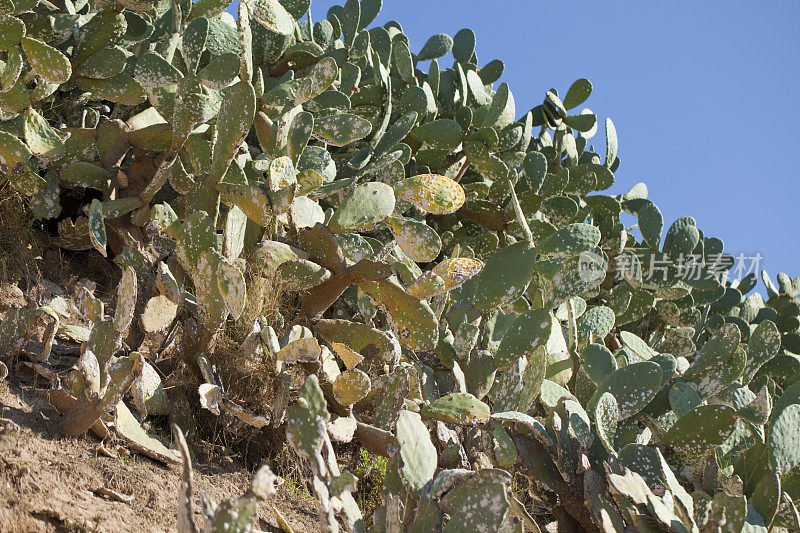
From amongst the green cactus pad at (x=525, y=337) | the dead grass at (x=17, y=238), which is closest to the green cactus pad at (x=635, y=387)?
the green cactus pad at (x=525, y=337)

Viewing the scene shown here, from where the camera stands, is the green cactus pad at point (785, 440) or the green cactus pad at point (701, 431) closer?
the green cactus pad at point (785, 440)

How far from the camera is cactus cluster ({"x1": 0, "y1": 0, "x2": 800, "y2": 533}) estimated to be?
5.32 feet

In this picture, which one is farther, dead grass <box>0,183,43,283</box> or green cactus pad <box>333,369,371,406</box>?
dead grass <box>0,183,43,283</box>

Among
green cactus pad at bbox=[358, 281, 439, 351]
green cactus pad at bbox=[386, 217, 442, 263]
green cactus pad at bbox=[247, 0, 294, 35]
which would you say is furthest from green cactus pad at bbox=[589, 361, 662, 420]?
green cactus pad at bbox=[247, 0, 294, 35]

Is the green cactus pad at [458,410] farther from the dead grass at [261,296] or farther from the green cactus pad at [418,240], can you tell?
the dead grass at [261,296]

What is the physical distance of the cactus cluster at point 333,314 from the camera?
162cm

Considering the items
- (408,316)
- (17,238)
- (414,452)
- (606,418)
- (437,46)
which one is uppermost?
(437,46)

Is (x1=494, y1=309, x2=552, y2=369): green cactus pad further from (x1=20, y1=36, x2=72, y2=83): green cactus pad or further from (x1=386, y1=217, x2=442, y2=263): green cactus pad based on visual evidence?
(x1=20, y1=36, x2=72, y2=83): green cactus pad

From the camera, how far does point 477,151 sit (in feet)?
9.55

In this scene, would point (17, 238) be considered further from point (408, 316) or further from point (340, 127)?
point (408, 316)

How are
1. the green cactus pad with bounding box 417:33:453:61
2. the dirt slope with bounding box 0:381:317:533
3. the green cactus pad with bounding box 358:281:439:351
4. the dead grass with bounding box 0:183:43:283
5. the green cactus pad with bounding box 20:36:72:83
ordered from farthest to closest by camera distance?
the green cactus pad with bounding box 417:33:453:61
the dead grass with bounding box 0:183:43:283
the green cactus pad with bounding box 20:36:72:83
the green cactus pad with bounding box 358:281:439:351
the dirt slope with bounding box 0:381:317:533

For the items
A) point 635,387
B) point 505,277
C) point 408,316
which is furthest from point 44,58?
point 635,387

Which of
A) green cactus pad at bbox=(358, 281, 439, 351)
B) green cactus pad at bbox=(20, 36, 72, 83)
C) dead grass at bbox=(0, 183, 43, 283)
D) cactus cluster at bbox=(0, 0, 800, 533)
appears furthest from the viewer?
dead grass at bbox=(0, 183, 43, 283)

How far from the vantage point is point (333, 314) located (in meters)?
2.49
